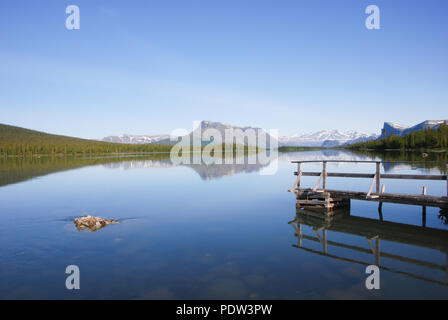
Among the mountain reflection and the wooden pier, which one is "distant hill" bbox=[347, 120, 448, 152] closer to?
the mountain reflection

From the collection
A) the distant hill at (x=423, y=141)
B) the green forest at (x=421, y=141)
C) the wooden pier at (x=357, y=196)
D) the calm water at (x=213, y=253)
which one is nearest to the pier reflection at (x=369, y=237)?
the calm water at (x=213, y=253)

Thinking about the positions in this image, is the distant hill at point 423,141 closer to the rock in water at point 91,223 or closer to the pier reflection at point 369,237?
the pier reflection at point 369,237

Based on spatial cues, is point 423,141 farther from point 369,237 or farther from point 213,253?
point 213,253

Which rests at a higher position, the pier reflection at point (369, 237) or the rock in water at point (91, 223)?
the rock in water at point (91, 223)

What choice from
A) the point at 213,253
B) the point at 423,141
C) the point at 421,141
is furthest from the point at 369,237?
the point at 421,141

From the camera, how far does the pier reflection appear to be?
1124cm

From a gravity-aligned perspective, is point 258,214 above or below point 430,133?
below

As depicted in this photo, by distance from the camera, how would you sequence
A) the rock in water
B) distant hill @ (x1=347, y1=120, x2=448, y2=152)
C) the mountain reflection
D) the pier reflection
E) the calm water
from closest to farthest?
the calm water, the pier reflection, the rock in water, the mountain reflection, distant hill @ (x1=347, y1=120, x2=448, y2=152)

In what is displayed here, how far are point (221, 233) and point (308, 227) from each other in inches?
191

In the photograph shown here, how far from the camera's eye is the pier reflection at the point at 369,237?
443 inches

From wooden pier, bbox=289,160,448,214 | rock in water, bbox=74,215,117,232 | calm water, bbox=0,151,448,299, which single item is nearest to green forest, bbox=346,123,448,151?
wooden pier, bbox=289,160,448,214
